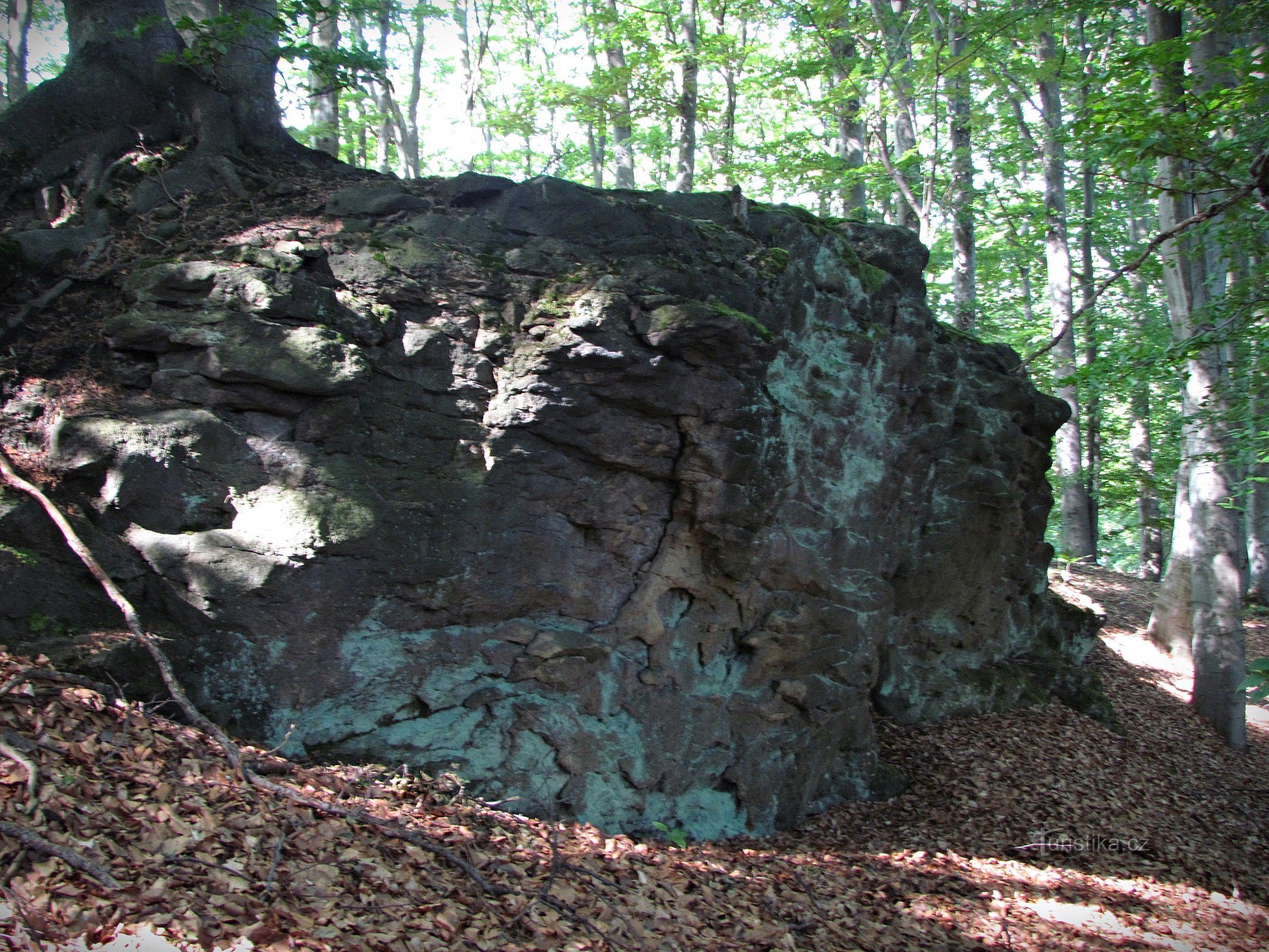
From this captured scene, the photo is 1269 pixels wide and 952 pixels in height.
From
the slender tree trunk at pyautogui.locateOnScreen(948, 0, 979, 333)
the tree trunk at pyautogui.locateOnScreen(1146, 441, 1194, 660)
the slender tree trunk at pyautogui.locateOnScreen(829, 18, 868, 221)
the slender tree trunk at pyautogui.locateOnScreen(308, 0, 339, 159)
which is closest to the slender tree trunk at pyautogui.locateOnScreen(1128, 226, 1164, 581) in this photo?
the tree trunk at pyautogui.locateOnScreen(1146, 441, 1194, 660)

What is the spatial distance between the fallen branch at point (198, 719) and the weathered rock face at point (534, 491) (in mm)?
214

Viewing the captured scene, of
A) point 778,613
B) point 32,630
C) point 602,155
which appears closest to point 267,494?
point 32,630

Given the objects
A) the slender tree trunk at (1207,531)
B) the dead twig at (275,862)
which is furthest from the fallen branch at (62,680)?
the slender tree trunk at (1207,531)

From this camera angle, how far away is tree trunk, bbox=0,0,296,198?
7078mm

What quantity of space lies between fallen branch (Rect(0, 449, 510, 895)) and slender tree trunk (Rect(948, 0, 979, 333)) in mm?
11824

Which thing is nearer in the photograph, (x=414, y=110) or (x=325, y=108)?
(x=325, y=108)

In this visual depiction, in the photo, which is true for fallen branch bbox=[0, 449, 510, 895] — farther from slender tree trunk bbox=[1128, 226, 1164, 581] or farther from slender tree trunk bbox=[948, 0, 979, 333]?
slender tree trunk bbox=[1128, 226, 1164, 581]

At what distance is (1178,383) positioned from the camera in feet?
41.3

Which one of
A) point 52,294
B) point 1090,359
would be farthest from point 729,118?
point 52,294

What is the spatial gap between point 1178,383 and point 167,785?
1423cm

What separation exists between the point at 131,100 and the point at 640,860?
8133 mm

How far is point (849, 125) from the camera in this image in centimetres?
1694

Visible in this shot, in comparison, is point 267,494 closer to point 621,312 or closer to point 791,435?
point 621,312

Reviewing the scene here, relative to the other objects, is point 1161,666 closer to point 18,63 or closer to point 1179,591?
point 1179,591
